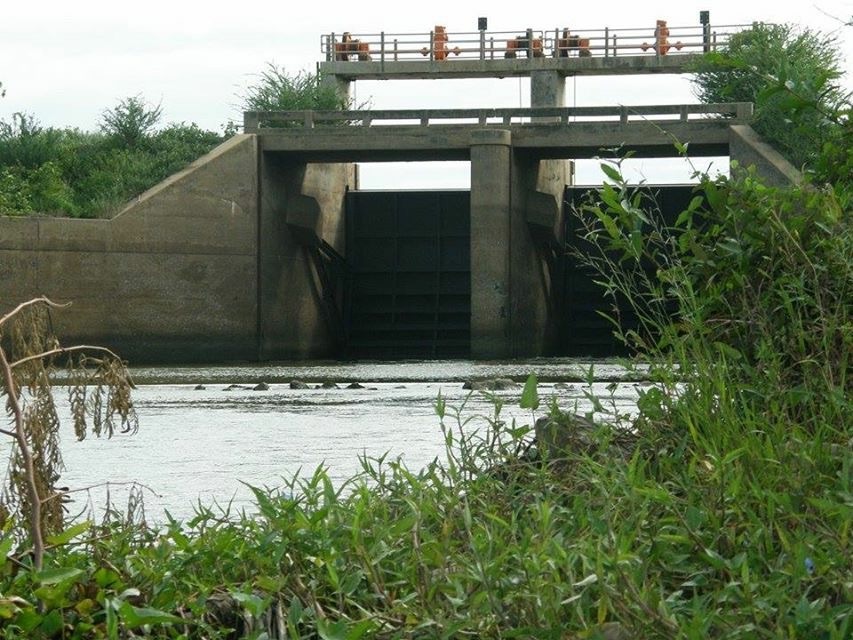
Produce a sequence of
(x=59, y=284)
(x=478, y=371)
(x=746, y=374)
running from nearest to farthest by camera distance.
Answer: (x=746, y=374) → (x=478, y=371) → (x=59, y=284)

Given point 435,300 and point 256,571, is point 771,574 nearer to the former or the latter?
point 256,571

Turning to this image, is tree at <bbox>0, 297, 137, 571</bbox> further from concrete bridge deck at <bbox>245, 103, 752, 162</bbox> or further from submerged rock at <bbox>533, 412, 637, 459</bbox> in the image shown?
concrete bridge deck at <bbox>245, 103, 752, 162</bbox>

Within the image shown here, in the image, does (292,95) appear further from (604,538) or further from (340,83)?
(604,538)

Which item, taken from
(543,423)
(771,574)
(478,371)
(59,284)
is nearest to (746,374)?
(543,423)

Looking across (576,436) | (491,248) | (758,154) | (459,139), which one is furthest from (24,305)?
(459,139)

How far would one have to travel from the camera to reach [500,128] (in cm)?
3045

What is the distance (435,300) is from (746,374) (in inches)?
1093

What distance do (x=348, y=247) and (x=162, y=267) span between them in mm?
5216

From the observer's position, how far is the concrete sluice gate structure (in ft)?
94.1

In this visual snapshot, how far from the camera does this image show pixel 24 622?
3303 millimetres

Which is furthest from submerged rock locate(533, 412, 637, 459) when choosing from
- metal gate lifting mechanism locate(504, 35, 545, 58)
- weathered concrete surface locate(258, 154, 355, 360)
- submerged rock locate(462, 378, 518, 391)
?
metal gate lifting mechanism locate(504, 35, 545, 58)

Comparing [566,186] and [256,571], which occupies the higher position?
[566,186]

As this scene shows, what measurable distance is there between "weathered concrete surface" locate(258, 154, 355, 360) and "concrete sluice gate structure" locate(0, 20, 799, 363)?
0.04 m

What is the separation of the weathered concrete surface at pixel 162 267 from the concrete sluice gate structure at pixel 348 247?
28 millimetres
